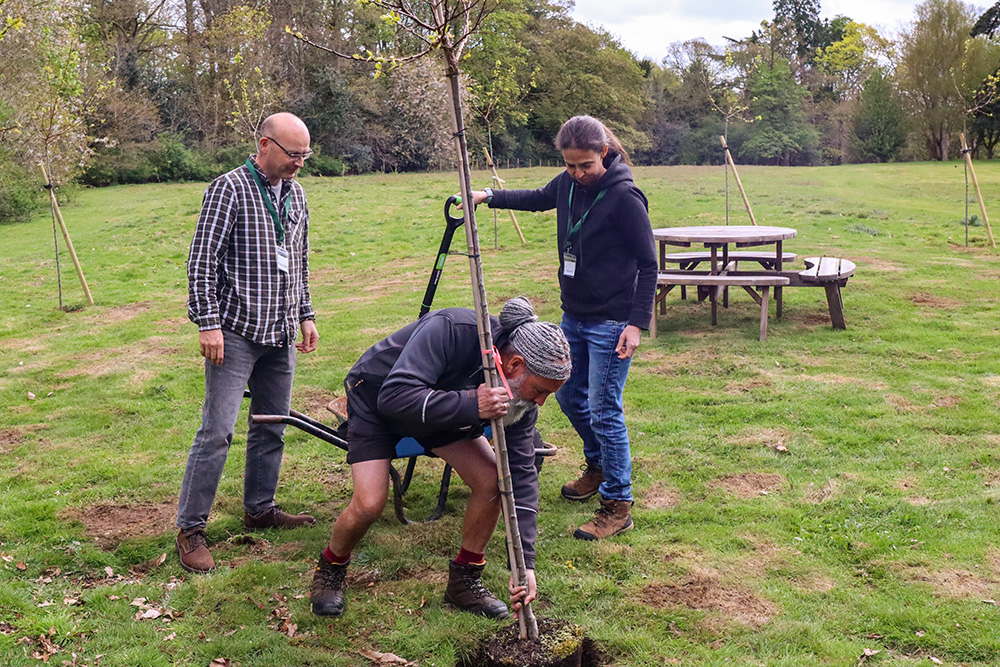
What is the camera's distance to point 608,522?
Answer: 4.45 metres

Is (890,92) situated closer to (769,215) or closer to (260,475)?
(769,215)

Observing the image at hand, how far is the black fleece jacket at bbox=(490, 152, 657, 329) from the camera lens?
14.1 feet

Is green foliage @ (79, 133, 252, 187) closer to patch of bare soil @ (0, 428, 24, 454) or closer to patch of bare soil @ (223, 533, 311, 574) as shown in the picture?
patch of bare soil @ (0, 428, 24, 454)

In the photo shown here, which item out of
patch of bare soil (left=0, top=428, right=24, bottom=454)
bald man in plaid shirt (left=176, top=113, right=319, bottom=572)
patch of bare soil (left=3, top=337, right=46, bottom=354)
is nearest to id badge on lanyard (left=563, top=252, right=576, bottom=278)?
bald man in plaid shirt (left=176, top=113, right=319, bottom=572)

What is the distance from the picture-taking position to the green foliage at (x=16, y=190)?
2053 cm

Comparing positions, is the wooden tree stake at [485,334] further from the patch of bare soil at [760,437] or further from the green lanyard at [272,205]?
the patch of bare soil at [760,437]

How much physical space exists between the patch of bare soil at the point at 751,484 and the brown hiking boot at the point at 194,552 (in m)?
2.87

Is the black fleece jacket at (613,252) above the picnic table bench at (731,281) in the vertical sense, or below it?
above

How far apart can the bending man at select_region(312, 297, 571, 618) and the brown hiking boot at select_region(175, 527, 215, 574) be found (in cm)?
63

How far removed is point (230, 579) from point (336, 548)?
66 centimetres

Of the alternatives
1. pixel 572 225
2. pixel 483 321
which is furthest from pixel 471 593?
pixel 572 225

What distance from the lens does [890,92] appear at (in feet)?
144

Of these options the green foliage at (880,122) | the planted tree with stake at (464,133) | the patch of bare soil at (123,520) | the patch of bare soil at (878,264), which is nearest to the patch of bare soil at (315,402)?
the patch of bare soil at (123,520)

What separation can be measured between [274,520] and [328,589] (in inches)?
38.7
